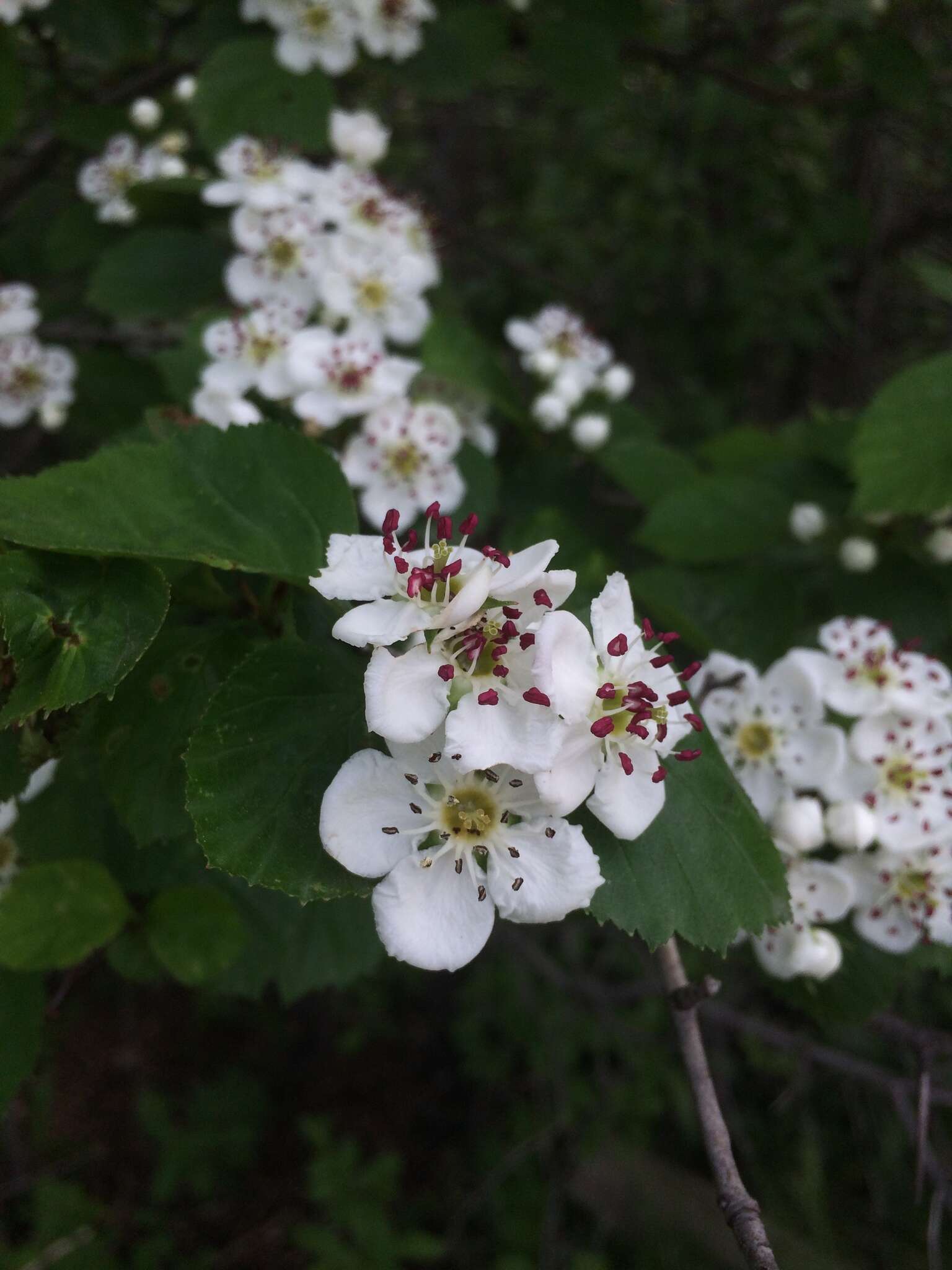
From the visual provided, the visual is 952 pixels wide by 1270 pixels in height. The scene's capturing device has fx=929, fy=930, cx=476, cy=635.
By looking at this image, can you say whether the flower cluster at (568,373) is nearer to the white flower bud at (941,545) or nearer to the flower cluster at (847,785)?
the white flower bud at (941,545)

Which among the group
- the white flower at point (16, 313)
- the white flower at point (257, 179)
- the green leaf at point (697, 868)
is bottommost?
the green leaf at point (697, 868)

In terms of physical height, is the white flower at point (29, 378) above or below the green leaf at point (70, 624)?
below

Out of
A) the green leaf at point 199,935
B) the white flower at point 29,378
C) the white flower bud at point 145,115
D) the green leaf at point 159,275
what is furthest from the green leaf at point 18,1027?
the white flower bud at point 145,115

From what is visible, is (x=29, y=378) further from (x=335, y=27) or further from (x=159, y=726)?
(x=159, y=726)

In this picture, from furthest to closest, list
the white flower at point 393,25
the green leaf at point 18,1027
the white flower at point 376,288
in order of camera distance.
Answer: the white flower at point 393,25
the white flower at point 376,288
the green leaf at point 18,1027

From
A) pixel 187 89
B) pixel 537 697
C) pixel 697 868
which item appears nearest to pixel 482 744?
pixel 537 697

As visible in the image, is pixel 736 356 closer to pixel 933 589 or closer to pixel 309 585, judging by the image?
pixel 933 589
